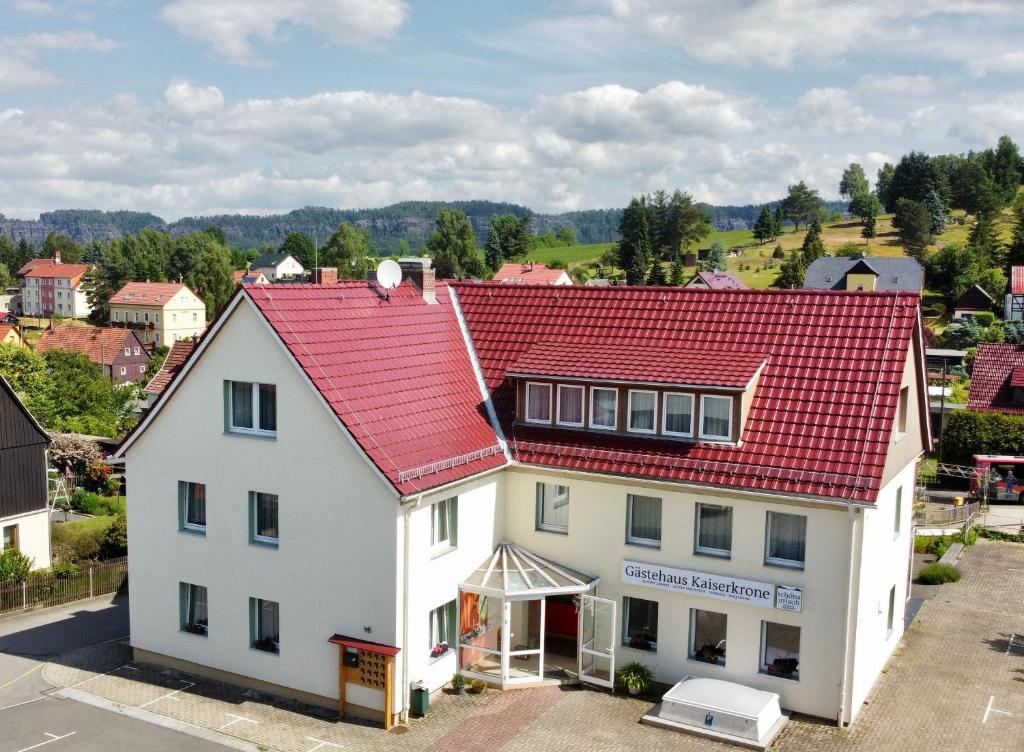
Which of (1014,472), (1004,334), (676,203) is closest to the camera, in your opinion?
(1014,472)

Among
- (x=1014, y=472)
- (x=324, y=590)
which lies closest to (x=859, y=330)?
(x=324, y=590)

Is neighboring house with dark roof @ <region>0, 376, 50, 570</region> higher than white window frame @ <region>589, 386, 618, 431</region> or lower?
lower

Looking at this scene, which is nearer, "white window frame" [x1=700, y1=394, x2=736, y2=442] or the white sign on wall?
the white sign on wall

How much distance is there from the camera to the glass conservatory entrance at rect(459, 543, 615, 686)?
2302 centimetres

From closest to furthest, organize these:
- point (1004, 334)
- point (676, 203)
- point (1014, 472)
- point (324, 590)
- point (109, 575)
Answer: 1. point (324, 590)
2. point (109, 575)
3. point (1014, 472)
4. point (1004, 334)
5. point (676, 203)

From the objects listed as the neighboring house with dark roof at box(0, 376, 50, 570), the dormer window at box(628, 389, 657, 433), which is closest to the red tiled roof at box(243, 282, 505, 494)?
the dormer window at box(628, 389, 657, 433)

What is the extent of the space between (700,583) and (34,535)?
27.0 m

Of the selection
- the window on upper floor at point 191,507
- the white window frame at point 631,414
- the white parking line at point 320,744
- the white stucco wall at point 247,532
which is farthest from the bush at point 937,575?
the window on upper floor at point 191,507

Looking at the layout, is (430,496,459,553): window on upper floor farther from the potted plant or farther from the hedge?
the hedge

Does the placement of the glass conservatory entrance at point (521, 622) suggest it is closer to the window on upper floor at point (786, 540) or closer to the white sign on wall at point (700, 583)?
the white sign on wall at point (700, 583)

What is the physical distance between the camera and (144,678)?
2386 centimetres

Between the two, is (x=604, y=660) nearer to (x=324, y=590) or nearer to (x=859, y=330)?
(x=324, y=590)

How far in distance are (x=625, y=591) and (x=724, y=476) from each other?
160 inches

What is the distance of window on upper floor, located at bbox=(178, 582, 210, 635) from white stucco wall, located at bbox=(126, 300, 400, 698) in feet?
0.64
